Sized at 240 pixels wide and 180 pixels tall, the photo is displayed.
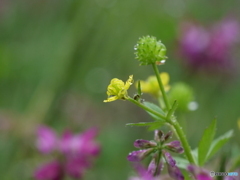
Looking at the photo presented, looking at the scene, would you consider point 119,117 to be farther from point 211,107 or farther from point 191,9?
point 191,9

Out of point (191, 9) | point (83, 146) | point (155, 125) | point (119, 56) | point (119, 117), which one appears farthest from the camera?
point (191, 9)

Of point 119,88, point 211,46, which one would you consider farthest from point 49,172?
point 211,46

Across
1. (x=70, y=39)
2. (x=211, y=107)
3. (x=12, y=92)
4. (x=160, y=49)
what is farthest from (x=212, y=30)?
(x=160, y=49)

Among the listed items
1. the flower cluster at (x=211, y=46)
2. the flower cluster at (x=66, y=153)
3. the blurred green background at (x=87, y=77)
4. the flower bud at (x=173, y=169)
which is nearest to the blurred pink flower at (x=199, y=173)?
the flower bud at (x=173, y=169)

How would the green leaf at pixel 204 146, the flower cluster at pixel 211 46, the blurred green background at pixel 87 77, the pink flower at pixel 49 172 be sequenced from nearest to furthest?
the green leaf at pixel 204 146
the pink flower at pixel 49 172
the blurred green background at pixel 87 77
the flower cluster at pixel 211 46

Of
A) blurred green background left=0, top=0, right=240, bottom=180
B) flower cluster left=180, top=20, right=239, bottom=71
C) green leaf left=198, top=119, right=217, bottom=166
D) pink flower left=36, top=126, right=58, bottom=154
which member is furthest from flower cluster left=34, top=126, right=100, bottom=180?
flower cluster left=180, top=20, right=239, bottom=71

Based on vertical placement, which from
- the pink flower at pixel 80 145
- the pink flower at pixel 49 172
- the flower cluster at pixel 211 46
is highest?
the flower cluster at pixel 211 46

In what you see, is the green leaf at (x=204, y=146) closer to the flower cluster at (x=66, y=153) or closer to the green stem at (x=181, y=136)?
the green stem at (x=181, y=136)
